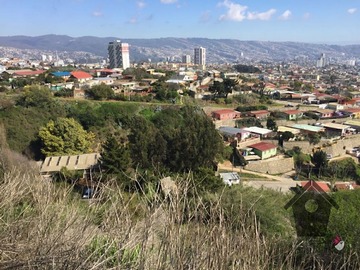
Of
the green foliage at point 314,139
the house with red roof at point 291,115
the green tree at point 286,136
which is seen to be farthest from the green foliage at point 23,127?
the house with red roof at point 291,115

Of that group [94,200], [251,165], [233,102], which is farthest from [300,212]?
[233,102]

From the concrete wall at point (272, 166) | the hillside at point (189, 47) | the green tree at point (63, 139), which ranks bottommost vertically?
the concrete wall at point (272, 166)

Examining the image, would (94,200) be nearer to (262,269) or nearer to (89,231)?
(89,231)

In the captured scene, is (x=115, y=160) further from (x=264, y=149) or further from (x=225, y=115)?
(x=225, y=115)

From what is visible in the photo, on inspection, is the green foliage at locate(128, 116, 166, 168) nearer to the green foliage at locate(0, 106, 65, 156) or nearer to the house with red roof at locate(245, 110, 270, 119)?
the green foliage at locate(0, 106, 65, 156)

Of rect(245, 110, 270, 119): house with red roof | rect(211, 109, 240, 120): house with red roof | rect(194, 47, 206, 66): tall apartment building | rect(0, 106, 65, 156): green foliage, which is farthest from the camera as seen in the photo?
rect(194, 47, 206, 66): tall apartment building

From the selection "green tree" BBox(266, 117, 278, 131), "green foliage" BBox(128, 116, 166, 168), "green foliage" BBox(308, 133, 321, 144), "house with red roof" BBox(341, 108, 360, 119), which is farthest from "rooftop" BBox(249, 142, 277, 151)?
"house with red roof" BBox(341, 108, 360, 119)

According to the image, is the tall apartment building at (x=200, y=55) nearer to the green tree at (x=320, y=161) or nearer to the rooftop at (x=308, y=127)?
the rooftop at (x=308, y=127)
